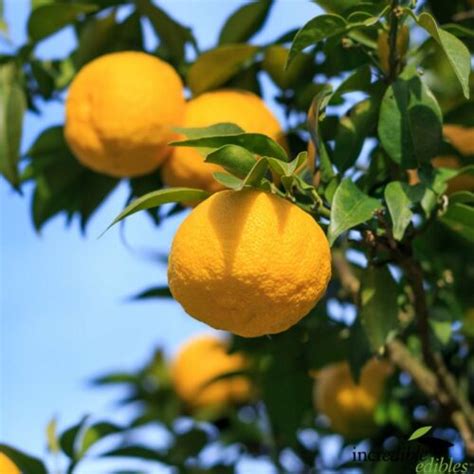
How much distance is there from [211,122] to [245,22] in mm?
308

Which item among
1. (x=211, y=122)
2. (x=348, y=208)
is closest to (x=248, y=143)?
(x=348, y=208)

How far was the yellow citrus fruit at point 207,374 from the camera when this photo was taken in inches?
116

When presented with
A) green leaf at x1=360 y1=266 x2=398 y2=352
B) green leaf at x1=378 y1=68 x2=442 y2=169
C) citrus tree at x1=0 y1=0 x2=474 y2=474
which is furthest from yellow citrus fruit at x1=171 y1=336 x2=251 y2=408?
green leaf at x1=378 y1=68 x2=442 y2=169

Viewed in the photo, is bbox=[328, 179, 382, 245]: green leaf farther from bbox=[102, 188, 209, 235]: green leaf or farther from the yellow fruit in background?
the yellow fruit in background

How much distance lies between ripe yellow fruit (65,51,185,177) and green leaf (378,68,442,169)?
40 cm

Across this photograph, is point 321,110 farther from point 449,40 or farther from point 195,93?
point 195,93

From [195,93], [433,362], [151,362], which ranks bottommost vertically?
[151,362]

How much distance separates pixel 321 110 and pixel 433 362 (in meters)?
0.55

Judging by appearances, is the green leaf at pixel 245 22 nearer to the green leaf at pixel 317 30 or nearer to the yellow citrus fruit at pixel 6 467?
the green leaf at pixel 317 30

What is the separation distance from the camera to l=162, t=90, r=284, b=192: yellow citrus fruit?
5.62 ft

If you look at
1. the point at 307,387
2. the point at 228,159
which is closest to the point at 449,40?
the point at 228,159

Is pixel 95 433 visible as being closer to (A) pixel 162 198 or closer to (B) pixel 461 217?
(A) pixel 162 198

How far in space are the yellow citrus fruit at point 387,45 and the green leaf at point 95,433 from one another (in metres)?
0.78

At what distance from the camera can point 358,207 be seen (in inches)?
54.3
